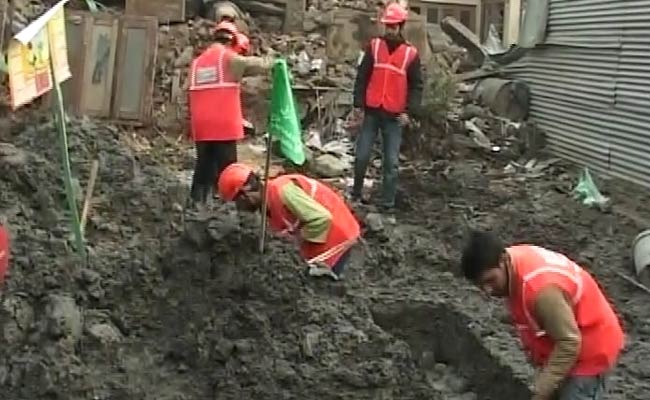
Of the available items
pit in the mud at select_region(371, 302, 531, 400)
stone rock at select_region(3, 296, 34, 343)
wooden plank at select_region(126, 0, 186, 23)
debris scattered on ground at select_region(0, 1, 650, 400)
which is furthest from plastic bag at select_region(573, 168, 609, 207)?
stone rock at select_region(3, 296, 34, 343)

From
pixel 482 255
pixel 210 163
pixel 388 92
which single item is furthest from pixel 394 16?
pixel 482 255

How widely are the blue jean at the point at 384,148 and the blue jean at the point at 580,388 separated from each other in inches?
193

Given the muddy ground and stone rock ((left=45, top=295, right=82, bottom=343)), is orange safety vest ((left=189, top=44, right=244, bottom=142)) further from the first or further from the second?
stone rock ((left=45, top=295, right=82, bottom=343))

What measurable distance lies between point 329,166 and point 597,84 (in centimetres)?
304

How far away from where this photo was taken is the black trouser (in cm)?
778

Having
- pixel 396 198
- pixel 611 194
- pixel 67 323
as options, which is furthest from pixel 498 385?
pixel 611 194

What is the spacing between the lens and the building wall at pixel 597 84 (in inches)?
396

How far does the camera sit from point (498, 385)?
5637 mm

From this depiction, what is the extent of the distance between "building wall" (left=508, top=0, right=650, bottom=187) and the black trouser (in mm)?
4181

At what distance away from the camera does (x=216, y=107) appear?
771cm

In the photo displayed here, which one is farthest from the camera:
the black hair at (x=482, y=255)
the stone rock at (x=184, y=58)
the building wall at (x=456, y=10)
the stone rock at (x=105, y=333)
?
the building wall at (x=456, y=10)

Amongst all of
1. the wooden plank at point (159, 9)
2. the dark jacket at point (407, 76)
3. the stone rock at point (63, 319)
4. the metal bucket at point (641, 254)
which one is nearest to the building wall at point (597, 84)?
the metal bucket at point (641, 254)

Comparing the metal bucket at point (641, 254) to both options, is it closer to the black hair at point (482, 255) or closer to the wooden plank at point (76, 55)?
the black hair at point (482, 255)

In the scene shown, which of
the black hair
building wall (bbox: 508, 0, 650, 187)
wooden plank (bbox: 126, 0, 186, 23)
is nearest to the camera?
the black hair
